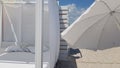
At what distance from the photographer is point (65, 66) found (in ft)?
22.7

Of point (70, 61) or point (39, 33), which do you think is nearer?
point (39, 33)

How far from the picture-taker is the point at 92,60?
24.2 feet

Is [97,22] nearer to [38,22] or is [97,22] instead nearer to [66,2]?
[38,22]

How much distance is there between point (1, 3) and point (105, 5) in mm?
5190

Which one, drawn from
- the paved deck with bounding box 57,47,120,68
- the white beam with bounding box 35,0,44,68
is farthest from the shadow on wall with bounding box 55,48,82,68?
the white beam with bounding box 35,0,44,68

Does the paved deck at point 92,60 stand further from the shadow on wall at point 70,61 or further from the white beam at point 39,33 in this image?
the white beam at point 39,33

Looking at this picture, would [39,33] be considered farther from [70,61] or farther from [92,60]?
[92,60]

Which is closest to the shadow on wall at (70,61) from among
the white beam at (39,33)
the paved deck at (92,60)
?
the paved deck at (92,60)

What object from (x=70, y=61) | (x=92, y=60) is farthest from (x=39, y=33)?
(x=92, y=60)

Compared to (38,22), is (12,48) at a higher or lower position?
lower

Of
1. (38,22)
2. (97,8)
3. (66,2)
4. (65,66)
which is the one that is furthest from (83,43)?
(66,2)

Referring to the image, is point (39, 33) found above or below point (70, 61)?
above

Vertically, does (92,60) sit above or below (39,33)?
below

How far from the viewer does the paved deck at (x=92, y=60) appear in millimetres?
6980
